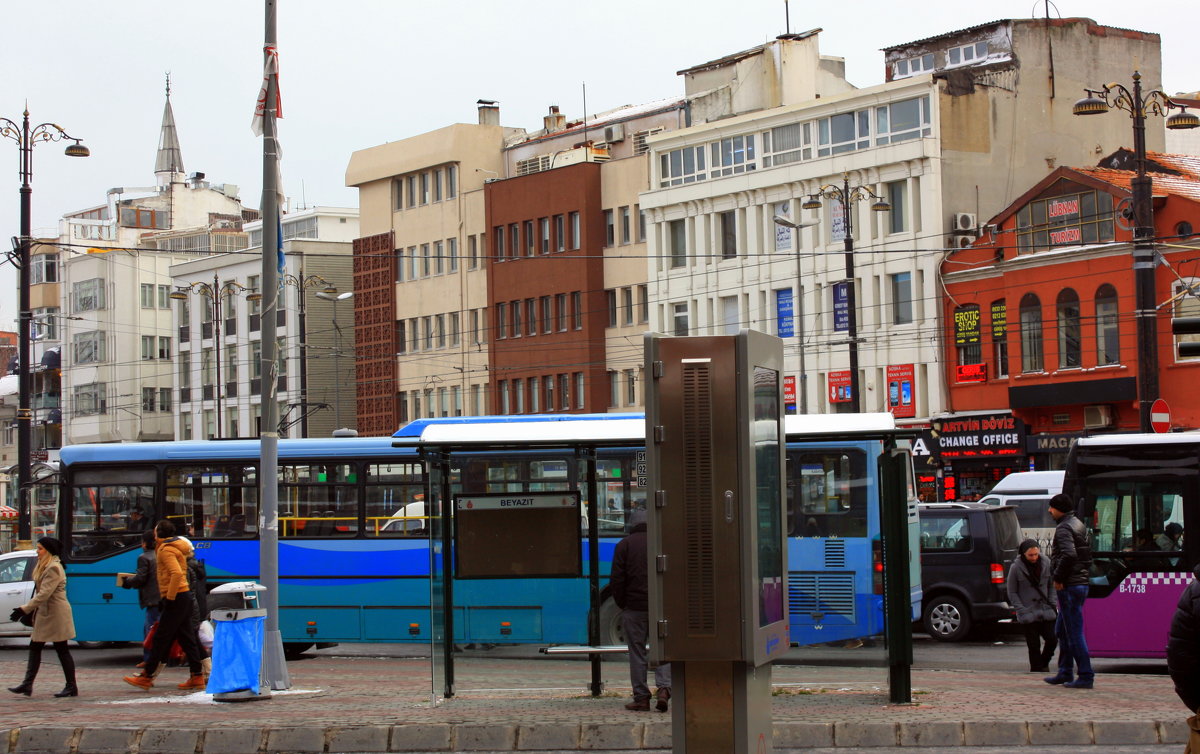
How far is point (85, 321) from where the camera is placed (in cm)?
9231

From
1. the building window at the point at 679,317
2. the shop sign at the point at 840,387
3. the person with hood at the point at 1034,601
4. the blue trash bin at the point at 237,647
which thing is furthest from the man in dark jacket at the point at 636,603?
the building window at the point at 679,317

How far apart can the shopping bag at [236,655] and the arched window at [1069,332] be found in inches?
1492

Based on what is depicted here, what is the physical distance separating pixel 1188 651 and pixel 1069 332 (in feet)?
142

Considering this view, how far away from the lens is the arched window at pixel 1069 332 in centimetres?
4903

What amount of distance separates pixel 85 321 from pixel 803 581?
8067cm

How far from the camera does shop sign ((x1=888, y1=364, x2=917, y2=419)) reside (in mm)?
54344

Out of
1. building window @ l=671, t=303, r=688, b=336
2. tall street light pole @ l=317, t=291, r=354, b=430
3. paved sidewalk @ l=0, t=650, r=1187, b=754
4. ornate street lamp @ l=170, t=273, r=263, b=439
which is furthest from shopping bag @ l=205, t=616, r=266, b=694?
tall street light pole @ l=317, t=291, r=354, b=430

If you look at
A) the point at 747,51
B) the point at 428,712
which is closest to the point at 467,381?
the point at 747,51

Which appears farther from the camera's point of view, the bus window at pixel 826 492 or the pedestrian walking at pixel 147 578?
the pedestrian walking at pixel 147 578

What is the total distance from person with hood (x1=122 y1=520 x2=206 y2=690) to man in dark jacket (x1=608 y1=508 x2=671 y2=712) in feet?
16.7

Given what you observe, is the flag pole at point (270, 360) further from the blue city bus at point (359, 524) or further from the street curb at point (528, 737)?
the street curb at point (528, 737)

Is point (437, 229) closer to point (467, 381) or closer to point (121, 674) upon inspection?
point (467, 381)

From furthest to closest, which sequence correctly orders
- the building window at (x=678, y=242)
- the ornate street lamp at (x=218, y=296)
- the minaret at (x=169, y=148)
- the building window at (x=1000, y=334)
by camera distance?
the minaret at (x=169, y=148)
the building window at (x=678, y=242)
the ornate street lamp at (x=218, y=296)
the building window at (x=1000, y=334)

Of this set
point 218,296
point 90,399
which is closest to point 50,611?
point 218,296
